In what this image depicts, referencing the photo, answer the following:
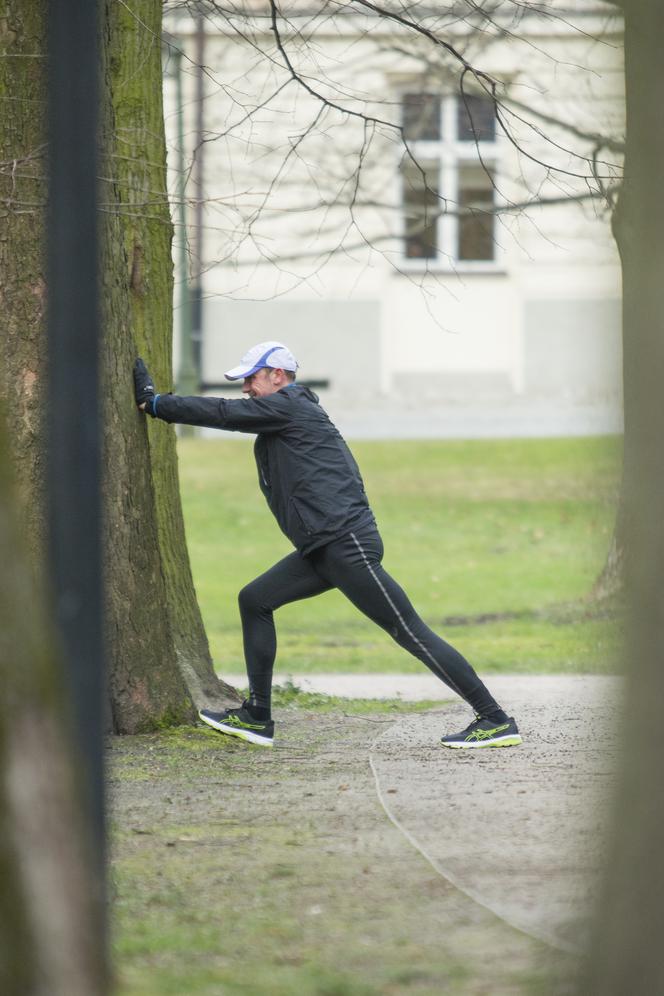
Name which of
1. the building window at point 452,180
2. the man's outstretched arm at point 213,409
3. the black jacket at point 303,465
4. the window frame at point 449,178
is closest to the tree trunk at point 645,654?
the man's outstretched arm at point 213,409

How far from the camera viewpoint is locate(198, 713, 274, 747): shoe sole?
6.93 metres

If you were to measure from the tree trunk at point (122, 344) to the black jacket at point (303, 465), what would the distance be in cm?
53

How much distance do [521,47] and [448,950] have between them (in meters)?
18.8

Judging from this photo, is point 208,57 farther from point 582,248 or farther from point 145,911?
point 145,911

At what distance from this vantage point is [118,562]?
6695 millimetres

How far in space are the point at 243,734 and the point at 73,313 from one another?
400 centimetres

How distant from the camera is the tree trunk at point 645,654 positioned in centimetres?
285

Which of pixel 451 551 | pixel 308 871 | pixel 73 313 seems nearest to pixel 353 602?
pixel 308 871

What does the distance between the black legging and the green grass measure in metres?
2.26

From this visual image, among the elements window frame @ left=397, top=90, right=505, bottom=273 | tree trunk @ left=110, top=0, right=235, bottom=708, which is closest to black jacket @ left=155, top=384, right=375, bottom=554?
tree trunk @ left=110, top=0, right=235, bottom=708

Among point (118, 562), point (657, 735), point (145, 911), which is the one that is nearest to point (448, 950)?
point (145, 911)

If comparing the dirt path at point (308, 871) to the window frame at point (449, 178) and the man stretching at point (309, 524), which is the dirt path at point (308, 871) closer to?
the man stretching at point (309, 524)

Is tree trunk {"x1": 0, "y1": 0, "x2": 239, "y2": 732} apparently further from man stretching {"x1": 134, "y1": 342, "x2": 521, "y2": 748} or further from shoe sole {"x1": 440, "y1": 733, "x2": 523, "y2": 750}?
shoe sole {"x1": 440, "y1": 733, "x2": 523, "y2": 750}

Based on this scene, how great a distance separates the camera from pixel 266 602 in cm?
681
